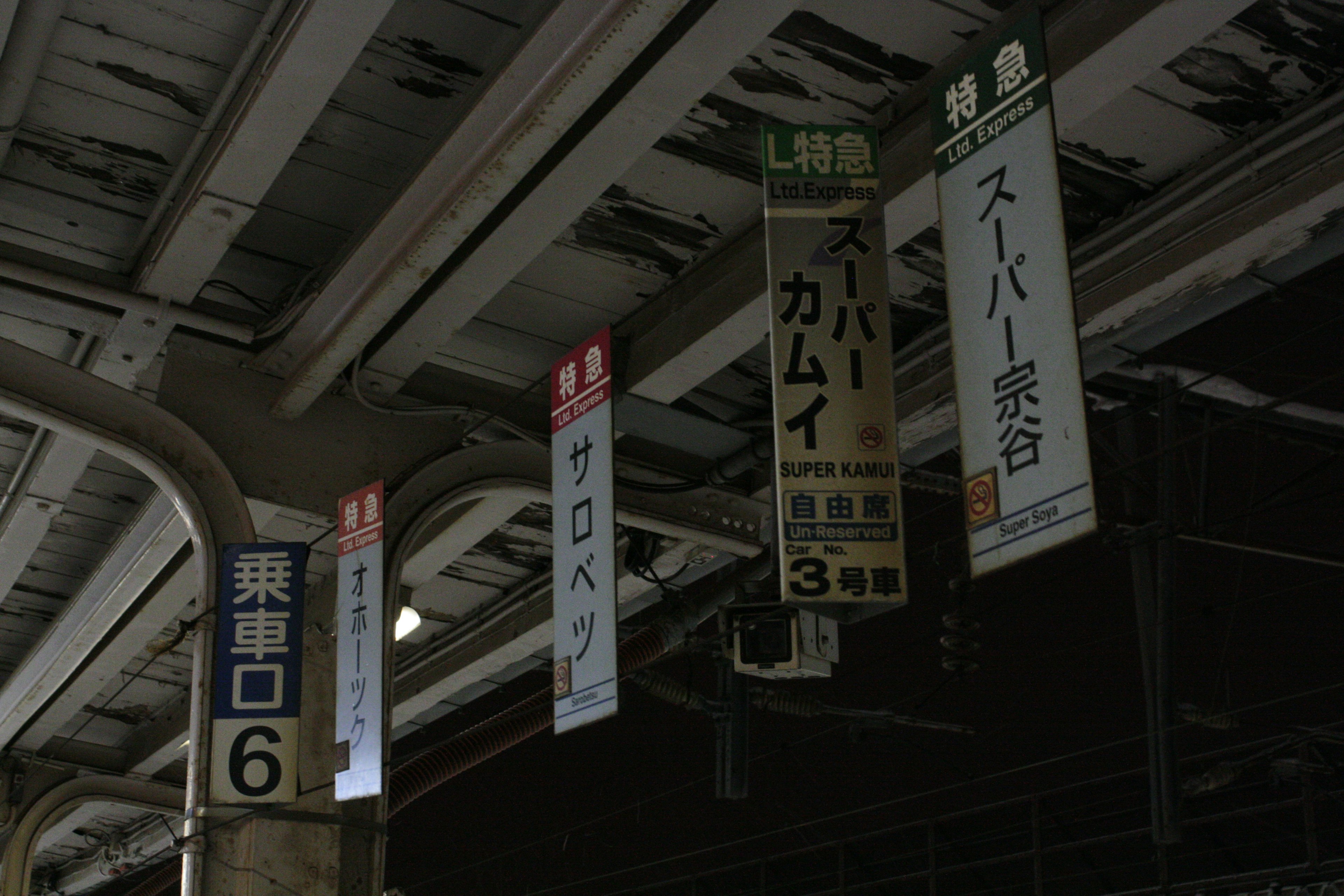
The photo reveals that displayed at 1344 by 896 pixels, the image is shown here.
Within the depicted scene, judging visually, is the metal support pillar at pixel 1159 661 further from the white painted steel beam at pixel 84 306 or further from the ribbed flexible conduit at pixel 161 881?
the ribbed flexible conduit at pixel 161 881

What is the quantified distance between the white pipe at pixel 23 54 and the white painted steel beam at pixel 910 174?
8.87 feet

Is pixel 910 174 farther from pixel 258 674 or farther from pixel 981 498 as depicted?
pixel 258 674

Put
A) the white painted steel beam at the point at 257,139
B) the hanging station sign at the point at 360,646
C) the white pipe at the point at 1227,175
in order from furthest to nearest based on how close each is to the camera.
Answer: the hanging station sign at the point at 360,646 < the white pipe at the point at 1227,175 < the white painted steel beam at the point at 257,139

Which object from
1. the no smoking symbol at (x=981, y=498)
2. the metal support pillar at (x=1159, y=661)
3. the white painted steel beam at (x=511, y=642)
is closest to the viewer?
the no smoking symbol at (x=981, y=498)

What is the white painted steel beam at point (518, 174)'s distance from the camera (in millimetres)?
4441

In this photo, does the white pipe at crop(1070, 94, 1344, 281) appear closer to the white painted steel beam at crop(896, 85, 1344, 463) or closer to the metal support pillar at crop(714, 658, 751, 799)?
the white painted steel beam at crop(896, 85, 1344, 463)

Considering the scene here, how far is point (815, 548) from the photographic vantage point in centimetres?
371

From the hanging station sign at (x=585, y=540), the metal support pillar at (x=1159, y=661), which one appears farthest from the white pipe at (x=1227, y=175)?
the metal support pillar at (x=1159, y=661)

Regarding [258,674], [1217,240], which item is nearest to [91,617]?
[258,674]

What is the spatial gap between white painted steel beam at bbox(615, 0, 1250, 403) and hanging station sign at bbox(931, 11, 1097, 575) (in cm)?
27

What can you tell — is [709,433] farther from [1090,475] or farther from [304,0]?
[1090,475]

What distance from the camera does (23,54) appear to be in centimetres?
493

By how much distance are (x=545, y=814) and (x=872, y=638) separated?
647 centimetres

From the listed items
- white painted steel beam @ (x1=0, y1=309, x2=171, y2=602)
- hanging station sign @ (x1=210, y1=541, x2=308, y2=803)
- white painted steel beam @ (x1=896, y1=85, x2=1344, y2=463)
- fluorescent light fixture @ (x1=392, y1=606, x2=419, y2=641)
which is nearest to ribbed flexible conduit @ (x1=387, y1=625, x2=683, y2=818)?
fluorescent light fixture @ (x1=392, y1=606, x2=419, y2=641)
